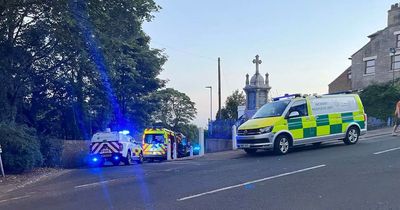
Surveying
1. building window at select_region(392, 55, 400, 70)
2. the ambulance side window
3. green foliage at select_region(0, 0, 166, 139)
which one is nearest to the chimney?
building window at select_region(392, 55, 400, 70)

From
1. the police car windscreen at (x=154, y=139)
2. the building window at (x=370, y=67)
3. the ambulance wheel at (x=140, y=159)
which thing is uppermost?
the building window at (x=370, y=67)

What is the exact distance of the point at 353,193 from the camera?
311 inches

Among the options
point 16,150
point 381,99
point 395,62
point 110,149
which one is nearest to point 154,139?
point 110,149

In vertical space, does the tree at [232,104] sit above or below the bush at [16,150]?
above

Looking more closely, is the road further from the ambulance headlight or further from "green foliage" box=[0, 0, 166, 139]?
"green foliage" box=[0, 0, 166, 139]

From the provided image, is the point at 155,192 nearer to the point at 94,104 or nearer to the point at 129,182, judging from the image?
the point at 129,182

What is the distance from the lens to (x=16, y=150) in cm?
1480

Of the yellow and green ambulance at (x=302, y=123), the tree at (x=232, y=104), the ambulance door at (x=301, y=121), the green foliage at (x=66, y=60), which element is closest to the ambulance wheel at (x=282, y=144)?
the yellow and green ambulance at (x=302, y=123)

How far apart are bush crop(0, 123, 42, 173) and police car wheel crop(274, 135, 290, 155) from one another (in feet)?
27.9

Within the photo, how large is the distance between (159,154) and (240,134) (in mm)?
11787

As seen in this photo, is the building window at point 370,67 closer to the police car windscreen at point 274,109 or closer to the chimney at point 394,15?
the chimney at point 394,15

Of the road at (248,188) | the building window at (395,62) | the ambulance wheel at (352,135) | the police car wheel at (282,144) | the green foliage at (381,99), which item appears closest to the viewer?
the road at (248,188)

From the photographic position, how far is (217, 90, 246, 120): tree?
57.5 meters

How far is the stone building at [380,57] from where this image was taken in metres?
45.3
